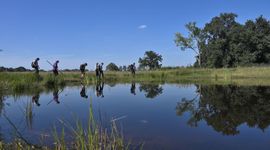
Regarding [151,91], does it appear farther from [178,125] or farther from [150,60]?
[150,60]

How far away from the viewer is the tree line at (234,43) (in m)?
76.4

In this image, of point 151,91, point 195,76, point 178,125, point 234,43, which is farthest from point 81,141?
point 234,43

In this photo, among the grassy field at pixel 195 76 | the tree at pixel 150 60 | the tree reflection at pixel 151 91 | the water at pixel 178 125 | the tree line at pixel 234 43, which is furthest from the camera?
the tree at pixel 150 60

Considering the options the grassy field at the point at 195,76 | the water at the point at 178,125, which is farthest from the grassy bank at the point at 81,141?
the grassy field at the point at 195,76

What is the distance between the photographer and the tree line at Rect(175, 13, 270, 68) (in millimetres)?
76438

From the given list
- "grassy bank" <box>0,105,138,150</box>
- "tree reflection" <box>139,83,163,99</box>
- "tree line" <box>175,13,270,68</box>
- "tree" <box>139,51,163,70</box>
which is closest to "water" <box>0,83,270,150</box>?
"grassy bank" <box>0,105,138,150</box>

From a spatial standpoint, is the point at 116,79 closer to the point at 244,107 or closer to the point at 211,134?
the point at 244,107

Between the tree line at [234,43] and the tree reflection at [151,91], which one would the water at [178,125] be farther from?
the tree line at [234,43]

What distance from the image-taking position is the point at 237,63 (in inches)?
3034

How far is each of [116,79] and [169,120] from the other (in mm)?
35495

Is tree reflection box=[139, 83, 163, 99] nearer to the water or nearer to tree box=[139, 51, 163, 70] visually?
the water

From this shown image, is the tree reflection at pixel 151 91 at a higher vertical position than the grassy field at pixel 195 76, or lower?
lower

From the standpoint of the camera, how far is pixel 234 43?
78000 mm

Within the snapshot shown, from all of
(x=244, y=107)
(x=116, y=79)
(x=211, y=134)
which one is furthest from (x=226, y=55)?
(x=211, y=134)
